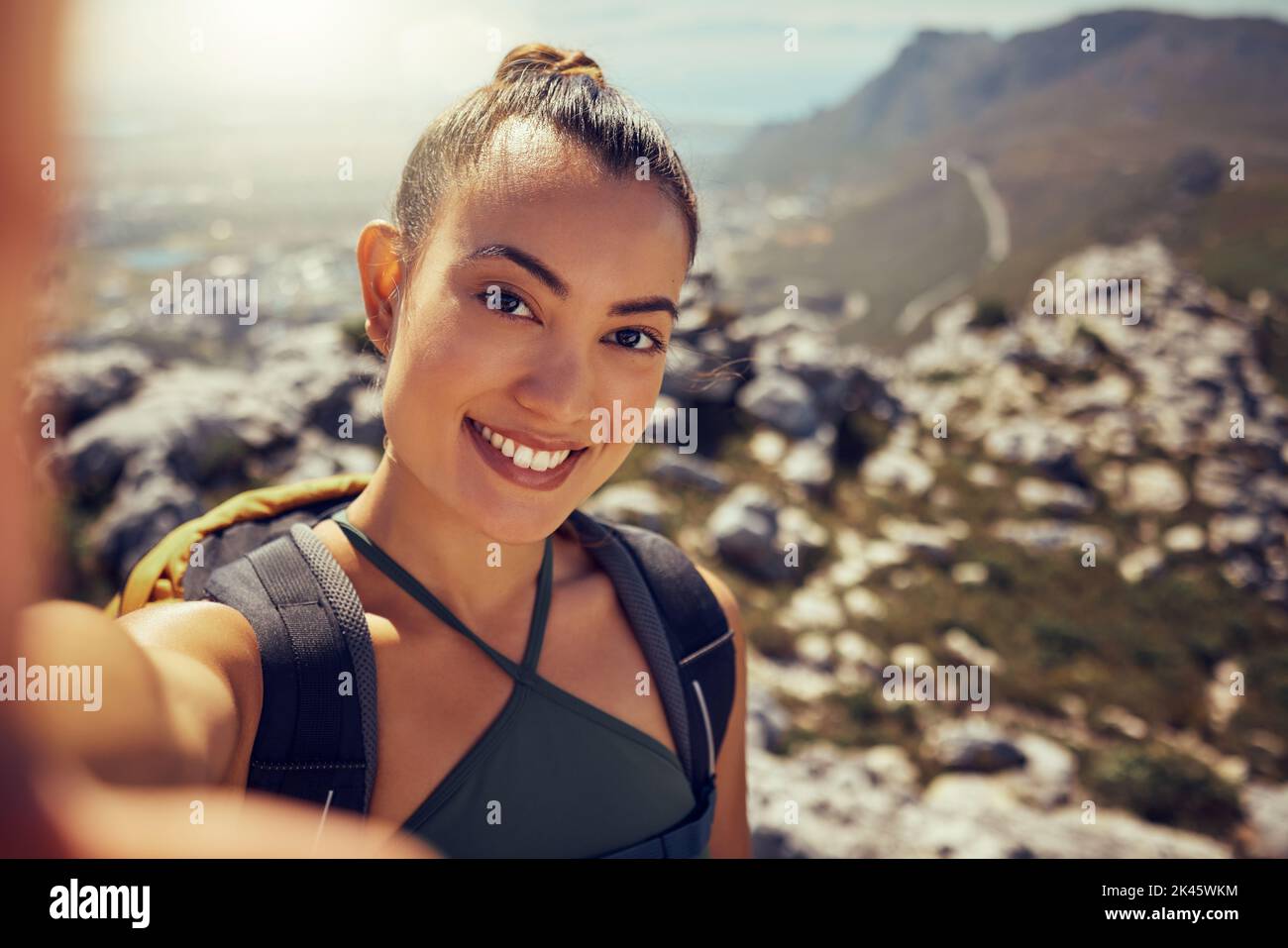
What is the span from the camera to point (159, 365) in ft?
38.9

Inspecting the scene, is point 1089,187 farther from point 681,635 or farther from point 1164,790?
point 681,635

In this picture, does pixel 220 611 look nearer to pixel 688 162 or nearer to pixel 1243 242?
pixel 688 162

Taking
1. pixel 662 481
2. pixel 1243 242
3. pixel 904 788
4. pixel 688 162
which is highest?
pixel 1243 242

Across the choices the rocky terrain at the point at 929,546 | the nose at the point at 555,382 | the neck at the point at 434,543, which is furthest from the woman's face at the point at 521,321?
the rocky terrain at the point at 929,546

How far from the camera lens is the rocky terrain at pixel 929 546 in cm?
802

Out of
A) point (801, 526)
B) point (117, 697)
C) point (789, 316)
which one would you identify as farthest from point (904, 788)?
point (789, 316)

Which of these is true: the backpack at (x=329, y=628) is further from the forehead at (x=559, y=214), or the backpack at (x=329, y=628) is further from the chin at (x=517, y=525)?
the forehead at (x=559, y=214)

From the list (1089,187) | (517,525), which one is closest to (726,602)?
(517,525)

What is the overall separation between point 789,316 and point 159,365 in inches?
486

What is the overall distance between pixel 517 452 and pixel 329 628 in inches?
21.7

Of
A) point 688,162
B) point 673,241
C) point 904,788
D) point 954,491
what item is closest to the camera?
point 673,241

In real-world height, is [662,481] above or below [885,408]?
below

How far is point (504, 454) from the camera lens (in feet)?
6.13

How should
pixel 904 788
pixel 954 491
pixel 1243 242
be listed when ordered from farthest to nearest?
pixel 1243 242 < pixel 954 491 < pixel 904 788
